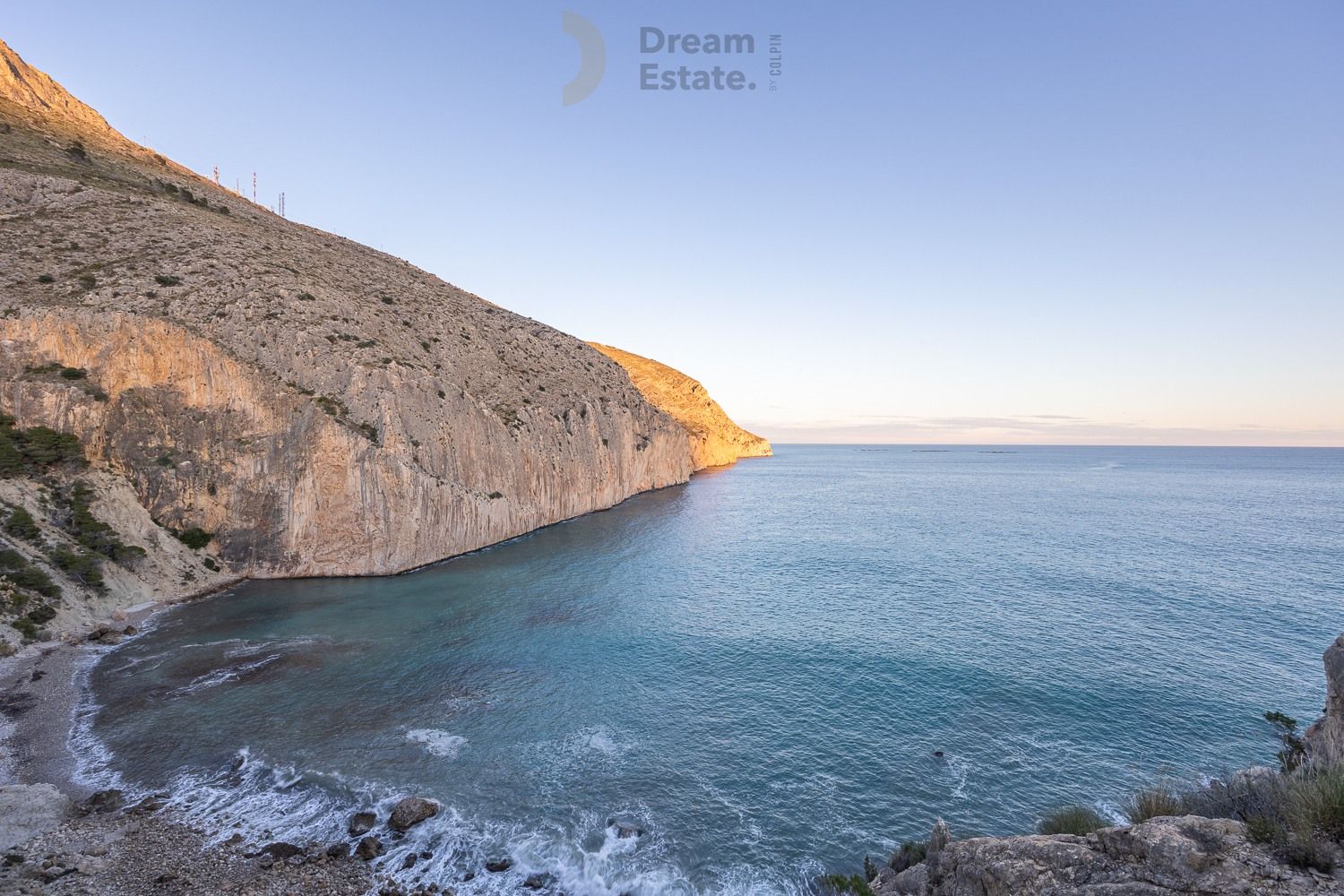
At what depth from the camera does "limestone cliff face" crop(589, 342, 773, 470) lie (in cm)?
16325

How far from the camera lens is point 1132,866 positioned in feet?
29.5

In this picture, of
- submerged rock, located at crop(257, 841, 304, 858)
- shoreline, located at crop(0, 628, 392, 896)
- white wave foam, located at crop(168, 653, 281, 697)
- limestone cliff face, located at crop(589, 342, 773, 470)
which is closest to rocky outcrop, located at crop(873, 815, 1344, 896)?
shoreline, located at crop(0, 628, 392, 896)

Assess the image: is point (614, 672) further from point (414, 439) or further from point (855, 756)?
point (414, 439)

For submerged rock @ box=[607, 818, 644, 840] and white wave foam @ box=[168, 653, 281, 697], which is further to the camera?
white wave foam @ box=[168, 653, 281, 697]

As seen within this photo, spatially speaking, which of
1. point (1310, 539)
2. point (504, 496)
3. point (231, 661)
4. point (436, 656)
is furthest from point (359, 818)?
point (1310, 539)

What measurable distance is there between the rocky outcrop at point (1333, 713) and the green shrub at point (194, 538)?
53.8 m

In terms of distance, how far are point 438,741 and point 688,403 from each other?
495ft

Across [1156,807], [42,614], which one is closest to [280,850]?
[1156,807]

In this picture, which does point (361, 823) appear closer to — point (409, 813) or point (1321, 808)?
point (409, 813)

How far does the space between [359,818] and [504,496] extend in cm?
4062

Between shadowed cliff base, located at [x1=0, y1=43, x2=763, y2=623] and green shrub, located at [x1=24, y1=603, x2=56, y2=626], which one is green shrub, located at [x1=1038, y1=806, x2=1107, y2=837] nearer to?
shadowed cliff base, located at [x1=0, y1=43, x2=763, y2=623]

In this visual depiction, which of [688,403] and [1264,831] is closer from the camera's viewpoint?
[1264,831]

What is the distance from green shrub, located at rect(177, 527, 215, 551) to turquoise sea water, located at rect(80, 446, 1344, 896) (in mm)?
4523

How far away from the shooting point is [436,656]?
102 feet
